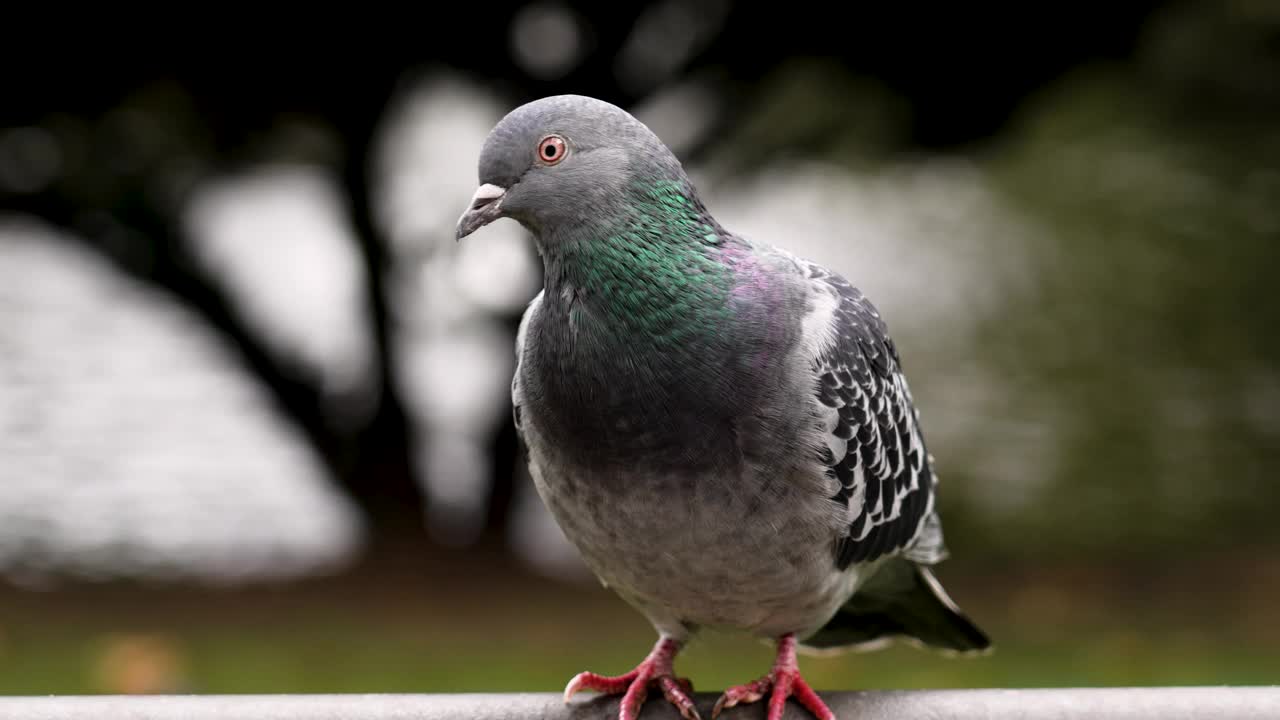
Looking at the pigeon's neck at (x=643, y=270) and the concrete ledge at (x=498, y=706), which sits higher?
the pigeon's neck at (x=643, y=270)

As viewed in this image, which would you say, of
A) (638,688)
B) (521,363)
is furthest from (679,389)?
(638,688)

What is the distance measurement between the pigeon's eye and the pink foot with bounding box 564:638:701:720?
0.91 meters

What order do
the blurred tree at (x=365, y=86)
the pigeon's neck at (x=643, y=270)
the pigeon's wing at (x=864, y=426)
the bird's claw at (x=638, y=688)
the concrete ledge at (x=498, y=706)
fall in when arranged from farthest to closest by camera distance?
the blurred tree at (x=365, y=86) → the bird's claw at (x=638, y=688) → the pigeon's wing at (x=864, y=426) → the pigeon's neck at (x=643, y=270) → the concrete ledge at (x=498, y=706)

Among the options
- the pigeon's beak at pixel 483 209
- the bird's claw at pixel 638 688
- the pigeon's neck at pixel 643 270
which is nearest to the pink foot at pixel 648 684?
the bird's claw at pixel 638 688

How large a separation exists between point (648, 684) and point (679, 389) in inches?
26.7

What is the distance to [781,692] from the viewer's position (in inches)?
92.9

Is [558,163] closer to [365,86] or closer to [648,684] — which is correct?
[648,684]

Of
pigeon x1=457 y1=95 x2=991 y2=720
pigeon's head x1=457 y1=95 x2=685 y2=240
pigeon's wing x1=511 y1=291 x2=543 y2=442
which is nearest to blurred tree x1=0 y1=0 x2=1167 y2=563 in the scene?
pigeon x1=457 y1=95 x2=991 y2=720

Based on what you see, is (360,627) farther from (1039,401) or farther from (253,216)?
(1039,401)

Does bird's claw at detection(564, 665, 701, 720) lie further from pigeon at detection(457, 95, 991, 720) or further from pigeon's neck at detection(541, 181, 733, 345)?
Answer: pigeon's neck at detection(541, 181, 733, 345)

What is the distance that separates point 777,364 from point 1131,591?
5321 millimetres

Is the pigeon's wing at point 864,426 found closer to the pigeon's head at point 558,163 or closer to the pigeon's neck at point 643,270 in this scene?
the pigeon's neck at point 643,270

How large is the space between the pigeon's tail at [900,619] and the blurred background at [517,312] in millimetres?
2410

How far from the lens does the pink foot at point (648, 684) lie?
92.7 inches
